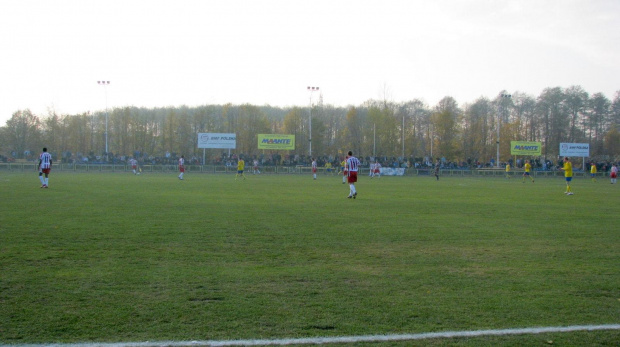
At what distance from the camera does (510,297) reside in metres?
5.63

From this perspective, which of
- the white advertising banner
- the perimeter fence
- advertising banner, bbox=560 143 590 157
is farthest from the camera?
advertising banner, bbox=560 143 590 157

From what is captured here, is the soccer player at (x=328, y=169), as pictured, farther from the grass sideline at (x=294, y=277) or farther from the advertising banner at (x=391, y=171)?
the grass sideline at (x=294, y=277)

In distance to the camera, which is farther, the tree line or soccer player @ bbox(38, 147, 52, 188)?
the tree line

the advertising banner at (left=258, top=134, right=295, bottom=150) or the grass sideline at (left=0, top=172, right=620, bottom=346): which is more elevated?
the advertising banner at (left=258, top=134, right=295, bottom=150)

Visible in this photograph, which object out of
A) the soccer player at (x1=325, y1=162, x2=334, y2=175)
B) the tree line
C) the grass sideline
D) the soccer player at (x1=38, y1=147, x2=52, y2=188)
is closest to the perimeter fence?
the soccer player at (x1=325, y1=162, x2=334, y2=175)

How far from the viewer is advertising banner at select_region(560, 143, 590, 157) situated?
6769cm

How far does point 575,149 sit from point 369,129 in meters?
31.9

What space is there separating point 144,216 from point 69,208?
10.7 ft

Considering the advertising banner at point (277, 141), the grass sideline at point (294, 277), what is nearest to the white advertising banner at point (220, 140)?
the advertising banner at point (277, 141)

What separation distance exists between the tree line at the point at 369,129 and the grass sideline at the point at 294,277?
67.3 meters

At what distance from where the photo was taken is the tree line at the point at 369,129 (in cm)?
7919

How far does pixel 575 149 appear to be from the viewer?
6819 centimetres

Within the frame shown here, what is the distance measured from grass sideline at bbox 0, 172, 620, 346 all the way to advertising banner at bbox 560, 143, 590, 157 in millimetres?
63175

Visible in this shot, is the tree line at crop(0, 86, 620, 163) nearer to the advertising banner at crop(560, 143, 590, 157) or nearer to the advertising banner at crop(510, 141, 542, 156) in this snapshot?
the advertising banner at crop(510, 141, 542, 156)
